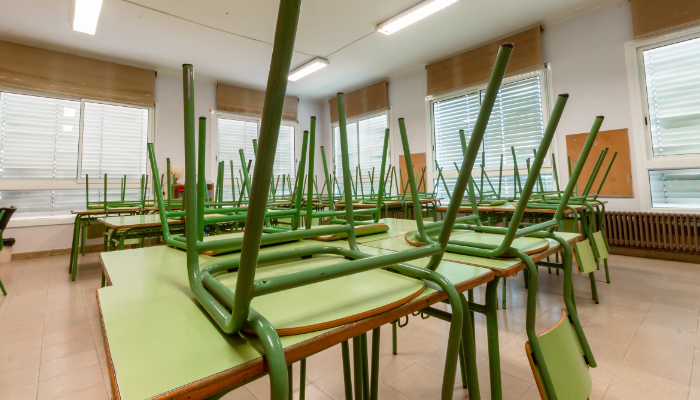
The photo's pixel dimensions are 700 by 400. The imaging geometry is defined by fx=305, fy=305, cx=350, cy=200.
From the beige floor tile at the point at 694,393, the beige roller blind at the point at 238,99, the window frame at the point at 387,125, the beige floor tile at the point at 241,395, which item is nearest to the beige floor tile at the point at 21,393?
the beige floor tile at the point at 241,395

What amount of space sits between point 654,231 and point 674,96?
152 cm

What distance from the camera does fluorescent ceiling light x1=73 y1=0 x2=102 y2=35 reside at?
11.1 ft

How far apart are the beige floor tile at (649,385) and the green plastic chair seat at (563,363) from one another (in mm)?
737

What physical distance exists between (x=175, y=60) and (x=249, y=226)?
5900 mm

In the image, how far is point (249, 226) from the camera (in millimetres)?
328

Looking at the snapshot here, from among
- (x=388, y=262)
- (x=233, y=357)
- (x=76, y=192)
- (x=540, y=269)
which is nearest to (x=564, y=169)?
(x=540, y=269)

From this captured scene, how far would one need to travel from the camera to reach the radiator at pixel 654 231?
3.15m

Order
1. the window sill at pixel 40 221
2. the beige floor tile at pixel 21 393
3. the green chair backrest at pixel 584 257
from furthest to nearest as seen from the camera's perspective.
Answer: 1. the window sill at pixel 40 221
2. the green chair backrest at pixel 584 257
3. the beige floor tile at pixel 21 393

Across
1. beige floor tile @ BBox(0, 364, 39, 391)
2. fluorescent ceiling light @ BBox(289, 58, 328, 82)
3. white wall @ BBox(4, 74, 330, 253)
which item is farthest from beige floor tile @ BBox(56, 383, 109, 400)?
fluorescent ceiling light @ BBox(289, 58, 328, 82)

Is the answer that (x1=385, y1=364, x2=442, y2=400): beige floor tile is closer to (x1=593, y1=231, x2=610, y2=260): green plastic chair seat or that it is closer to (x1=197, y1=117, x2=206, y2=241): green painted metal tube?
(x1=197, y1=117, x2=206, y2=241): green painted metal tube

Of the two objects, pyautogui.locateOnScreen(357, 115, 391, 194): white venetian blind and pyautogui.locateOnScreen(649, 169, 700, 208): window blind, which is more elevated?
pyautogui.locateOnScreen(357, 115, 391, 194): white venetian blind

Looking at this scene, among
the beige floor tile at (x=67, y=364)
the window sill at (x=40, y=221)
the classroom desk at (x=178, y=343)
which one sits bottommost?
the beige floor tile at (x=67, y=364)

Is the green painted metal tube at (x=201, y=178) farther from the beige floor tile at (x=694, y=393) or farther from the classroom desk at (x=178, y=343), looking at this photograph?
the beige floor tile at (x=694, y=393)

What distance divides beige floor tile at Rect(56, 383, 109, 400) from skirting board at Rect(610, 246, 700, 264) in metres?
4.82
